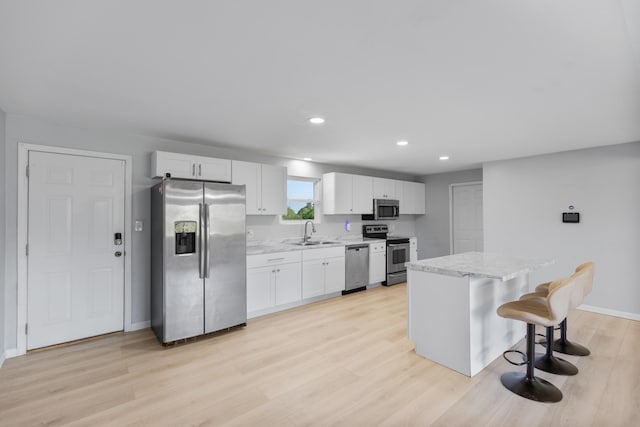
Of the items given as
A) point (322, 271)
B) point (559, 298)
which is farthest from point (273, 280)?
point (559, 298)

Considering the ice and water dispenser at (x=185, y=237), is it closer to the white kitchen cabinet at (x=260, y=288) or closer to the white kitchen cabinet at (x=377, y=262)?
the white kitchen cabinet at (x=260, y=288)

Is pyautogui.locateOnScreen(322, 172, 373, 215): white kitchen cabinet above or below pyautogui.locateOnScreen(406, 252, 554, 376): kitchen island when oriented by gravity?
above

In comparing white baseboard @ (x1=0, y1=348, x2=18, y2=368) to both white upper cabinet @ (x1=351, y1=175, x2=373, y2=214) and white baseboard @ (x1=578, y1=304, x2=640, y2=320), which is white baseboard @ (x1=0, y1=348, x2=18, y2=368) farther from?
white baseboard @ (x1=578, y1=304, x2=640, y2=320)

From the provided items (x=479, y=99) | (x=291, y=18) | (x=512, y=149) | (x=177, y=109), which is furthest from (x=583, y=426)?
(x=177, y=109)

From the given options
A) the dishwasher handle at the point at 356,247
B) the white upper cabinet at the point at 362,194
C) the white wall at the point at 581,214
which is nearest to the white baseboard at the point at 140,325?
the dishwasher handle at the point at 356,247

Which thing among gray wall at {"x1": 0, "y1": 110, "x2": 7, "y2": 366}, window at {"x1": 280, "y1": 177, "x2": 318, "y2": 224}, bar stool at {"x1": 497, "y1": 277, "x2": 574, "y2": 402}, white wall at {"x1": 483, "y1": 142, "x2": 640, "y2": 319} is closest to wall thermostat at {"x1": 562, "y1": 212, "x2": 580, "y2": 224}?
white wall at {"x1": 483, "y1": 142, "x2": 640, "y2": 319}

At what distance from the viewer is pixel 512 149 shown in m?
4.32

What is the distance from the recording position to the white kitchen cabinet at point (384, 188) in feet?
19.4

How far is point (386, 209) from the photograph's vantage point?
6.01m

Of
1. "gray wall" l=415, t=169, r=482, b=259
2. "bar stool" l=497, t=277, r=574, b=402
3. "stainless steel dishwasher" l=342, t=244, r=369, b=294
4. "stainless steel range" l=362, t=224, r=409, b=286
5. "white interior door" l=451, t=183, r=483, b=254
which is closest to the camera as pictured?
"bar stool" l=497, t=277, r=574, b=402

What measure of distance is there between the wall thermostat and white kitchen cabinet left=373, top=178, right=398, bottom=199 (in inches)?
109

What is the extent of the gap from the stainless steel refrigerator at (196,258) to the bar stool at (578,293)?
124 inches

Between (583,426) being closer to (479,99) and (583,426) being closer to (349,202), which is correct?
(479,99)

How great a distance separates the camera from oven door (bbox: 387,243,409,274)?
568cm
